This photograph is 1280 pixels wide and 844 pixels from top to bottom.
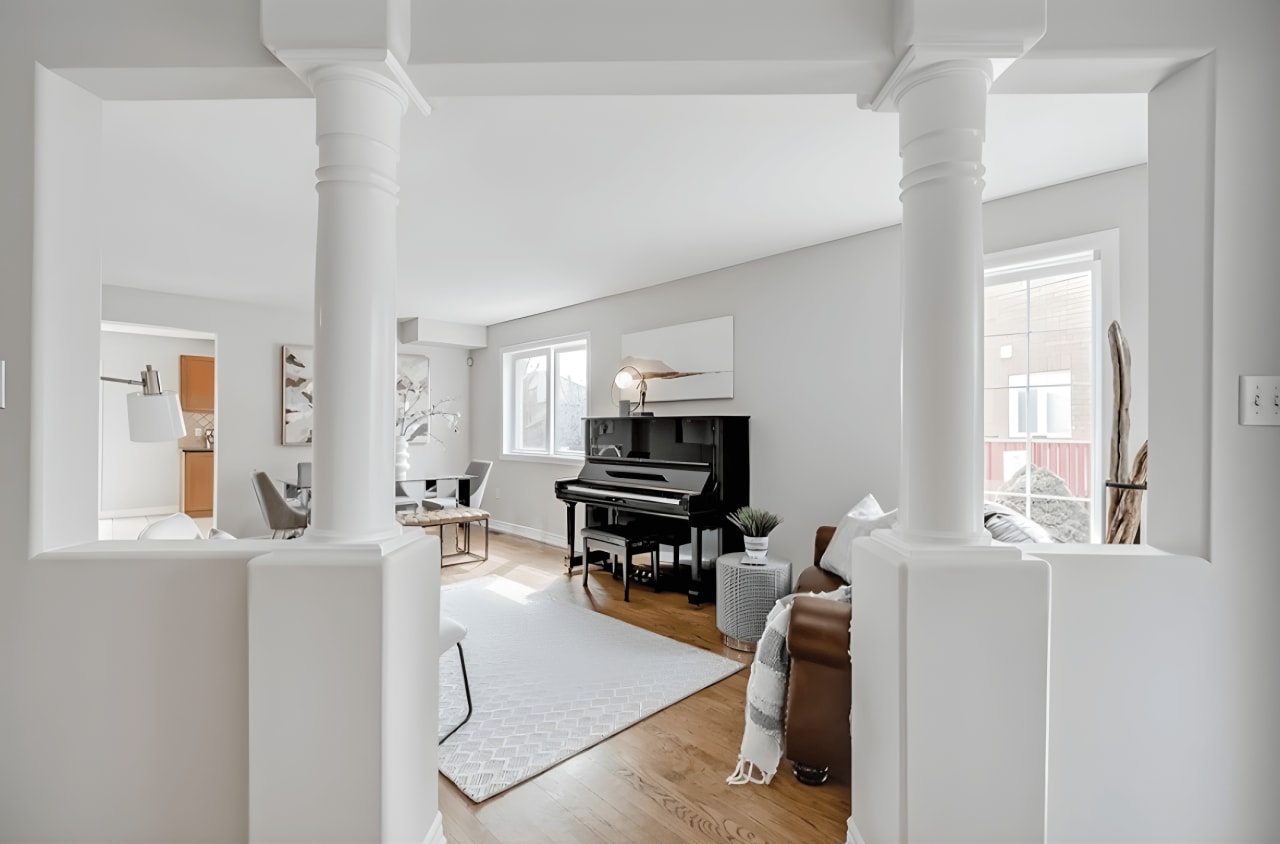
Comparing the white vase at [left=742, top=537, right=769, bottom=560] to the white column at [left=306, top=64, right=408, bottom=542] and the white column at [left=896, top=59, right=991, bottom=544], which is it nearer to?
the white column at [left=896, top=59, right=991, bottom=544]

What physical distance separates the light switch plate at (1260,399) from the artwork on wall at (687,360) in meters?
3.05

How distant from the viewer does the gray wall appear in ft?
9.00

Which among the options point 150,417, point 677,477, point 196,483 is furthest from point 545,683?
point 196,483

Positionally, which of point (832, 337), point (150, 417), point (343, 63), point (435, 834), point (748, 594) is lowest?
point (435, 834)

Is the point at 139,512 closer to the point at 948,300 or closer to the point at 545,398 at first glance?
the point at 545,398

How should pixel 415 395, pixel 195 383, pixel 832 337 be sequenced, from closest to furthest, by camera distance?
pixel 832 337, pixel 415 395, pixel 195 383

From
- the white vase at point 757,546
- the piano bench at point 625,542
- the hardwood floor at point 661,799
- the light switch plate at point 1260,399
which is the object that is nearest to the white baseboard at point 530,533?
the piano bench at point 625,542

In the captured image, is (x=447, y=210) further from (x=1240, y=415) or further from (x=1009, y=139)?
(x=1240, y=415)

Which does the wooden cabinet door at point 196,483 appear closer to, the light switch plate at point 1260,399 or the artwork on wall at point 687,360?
the artwork on wall at point 687,360

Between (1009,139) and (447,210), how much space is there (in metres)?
2.66

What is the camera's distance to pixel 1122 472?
2.26m

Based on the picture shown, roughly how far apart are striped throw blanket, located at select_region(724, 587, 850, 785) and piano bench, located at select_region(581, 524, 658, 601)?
6.60ft

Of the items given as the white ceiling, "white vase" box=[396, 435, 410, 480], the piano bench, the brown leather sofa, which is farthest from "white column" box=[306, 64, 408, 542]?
"white vase" box=[396, 435, 410, 480]

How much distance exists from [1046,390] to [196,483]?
8.83 metres
